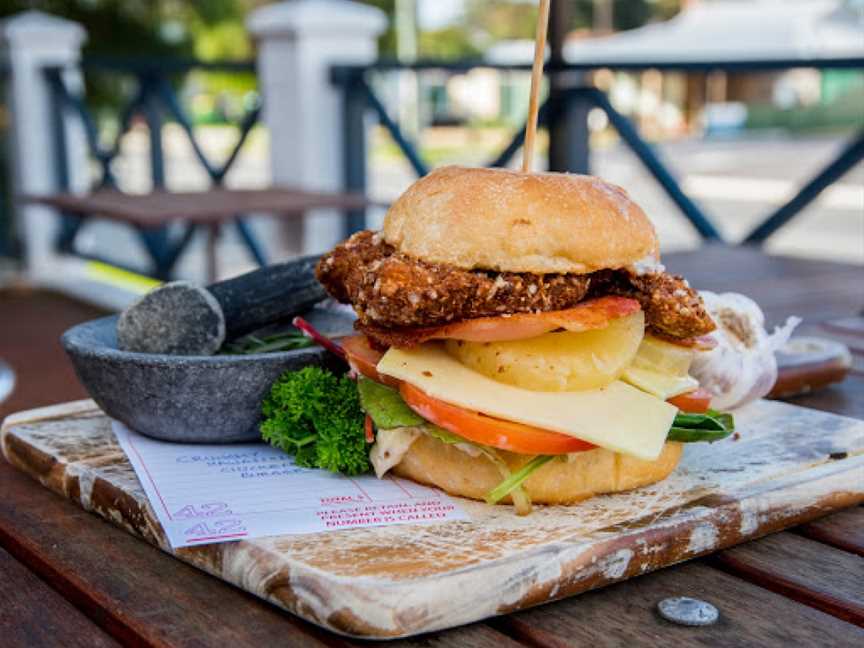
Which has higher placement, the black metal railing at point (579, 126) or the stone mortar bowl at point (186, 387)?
the black metal railing at point (579, 126)

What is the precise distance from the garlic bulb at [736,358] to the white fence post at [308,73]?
14.5 ft

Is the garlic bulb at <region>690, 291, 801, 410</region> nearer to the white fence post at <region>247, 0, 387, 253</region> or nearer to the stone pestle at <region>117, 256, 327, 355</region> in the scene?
the stone pestle at <region>117, 256, 327, 355</region>

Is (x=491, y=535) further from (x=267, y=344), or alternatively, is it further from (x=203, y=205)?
(x=203, y=205)

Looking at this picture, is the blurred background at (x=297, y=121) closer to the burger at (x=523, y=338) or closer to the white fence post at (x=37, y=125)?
the white fence post at (x=37, y=125)

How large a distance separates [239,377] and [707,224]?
3.02 meters

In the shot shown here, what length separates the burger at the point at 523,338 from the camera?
4.32 feet

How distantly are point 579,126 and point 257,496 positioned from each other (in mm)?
3511

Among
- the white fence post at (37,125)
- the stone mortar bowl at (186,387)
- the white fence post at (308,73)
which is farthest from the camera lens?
the white fence post at (37,125)

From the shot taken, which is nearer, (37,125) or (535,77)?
(535,77)

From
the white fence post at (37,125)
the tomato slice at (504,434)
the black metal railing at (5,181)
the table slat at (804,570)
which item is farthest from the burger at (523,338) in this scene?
the black metal railing at (5,181)

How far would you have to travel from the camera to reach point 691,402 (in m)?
1.48

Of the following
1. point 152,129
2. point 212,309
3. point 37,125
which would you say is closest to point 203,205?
point 152,129

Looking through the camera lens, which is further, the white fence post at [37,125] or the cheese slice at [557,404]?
the white fence post at [37,125]

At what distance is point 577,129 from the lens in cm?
463
